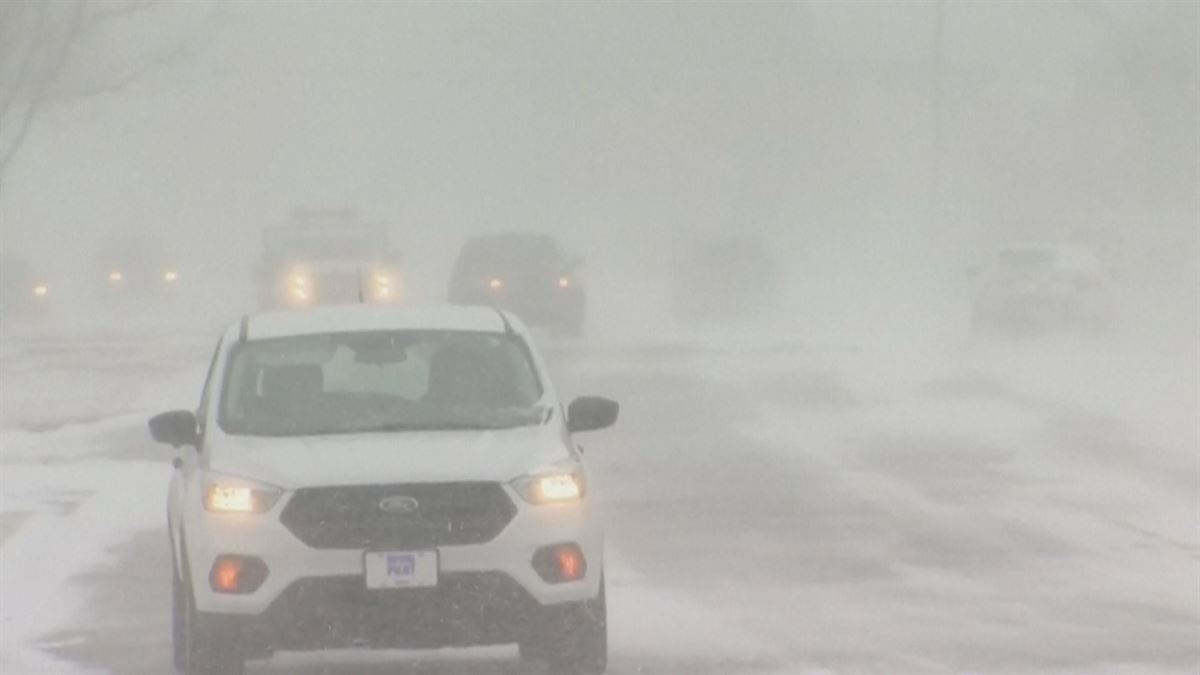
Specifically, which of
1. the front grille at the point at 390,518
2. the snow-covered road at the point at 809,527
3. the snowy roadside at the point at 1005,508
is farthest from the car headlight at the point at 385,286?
the front grille at the point at 390,518

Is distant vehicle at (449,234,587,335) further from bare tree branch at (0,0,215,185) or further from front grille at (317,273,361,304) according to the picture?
bare tree branch at (0,0,215,185)

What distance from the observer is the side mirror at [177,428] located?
11.1m

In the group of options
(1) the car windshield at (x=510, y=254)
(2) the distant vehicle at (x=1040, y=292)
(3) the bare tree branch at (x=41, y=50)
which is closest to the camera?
(1) the car windshield at (x=510, y=254)

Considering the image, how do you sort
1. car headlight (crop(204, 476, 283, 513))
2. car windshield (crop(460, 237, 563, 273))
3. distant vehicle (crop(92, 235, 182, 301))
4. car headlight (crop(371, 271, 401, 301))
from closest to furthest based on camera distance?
car headlight (crop(204, 476, 283, 513)), car windshield (crop(460, 237, 563, 273)), car headlight (crop(371, 271, 401, 301)), distant vehicle (crop(92, 235, 182, 301))

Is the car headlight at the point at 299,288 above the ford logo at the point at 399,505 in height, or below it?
below

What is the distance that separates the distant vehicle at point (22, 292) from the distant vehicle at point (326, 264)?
1348 centimetres

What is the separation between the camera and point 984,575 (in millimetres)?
14305

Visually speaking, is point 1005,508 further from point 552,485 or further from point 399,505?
point 399,505

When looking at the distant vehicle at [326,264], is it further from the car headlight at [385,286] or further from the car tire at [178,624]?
the car tire at [178,624]

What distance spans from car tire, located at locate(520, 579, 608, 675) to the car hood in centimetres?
58

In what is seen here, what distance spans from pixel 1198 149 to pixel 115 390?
58271mm

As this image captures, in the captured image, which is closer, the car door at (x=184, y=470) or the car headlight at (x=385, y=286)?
the car door at (x=184, y=470)

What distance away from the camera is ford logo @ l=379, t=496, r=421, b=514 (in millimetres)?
10180

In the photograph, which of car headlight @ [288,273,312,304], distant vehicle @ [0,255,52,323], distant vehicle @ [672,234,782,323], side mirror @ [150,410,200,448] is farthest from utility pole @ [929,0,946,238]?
side mirror @ [150,410,200,448]
